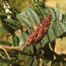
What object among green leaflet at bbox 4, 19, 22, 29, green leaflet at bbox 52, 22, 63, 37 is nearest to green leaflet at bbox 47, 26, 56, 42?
green leaflet at bbox 52, 22, 63, 37

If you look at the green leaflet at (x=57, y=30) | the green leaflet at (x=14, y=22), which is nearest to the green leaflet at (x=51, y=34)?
the green leaflet at (x=57, y=30)

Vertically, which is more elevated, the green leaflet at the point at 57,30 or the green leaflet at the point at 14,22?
the green leaflet at the point at 14,22

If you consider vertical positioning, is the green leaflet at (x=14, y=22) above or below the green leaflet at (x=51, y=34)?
above

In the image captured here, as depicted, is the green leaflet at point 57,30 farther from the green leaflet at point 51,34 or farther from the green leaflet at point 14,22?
the green leaflet at point 14,22

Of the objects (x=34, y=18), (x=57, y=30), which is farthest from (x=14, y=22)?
(x=57, y=30)

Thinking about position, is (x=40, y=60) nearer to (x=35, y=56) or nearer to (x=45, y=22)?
(x=35, y=56)

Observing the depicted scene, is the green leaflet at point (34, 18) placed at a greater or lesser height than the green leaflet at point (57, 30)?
greater

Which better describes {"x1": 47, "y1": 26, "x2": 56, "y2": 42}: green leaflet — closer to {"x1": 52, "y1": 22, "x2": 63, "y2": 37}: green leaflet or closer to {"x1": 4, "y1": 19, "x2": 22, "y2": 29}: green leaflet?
{"x1": 52, "y1": 22, "x2": 63, "y2": 37}: green leaflet

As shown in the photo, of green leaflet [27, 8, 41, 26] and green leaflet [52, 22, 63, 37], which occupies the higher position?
green leaflet [27, 8, 41, 26]

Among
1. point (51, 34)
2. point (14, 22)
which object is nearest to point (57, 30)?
point (51, 34)

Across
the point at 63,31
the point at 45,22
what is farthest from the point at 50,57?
the point at 45,22

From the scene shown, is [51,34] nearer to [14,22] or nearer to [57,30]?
[57,30]
